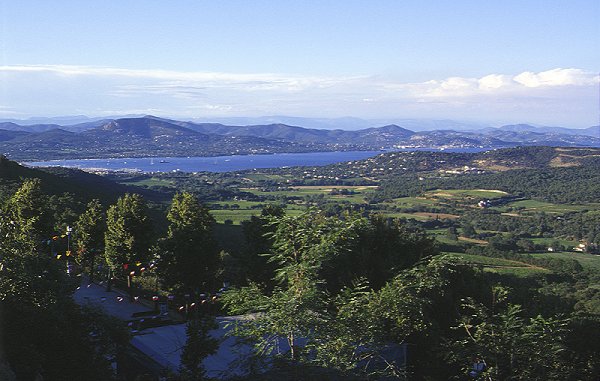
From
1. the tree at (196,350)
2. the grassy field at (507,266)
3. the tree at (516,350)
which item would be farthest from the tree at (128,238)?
the grassy field at (507,266)

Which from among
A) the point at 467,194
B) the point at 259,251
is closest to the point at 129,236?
the point at 259,251

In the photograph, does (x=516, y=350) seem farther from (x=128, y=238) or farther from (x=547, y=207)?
(x=547, y=207)

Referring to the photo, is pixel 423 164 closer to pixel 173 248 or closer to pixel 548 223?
pixel 548 223

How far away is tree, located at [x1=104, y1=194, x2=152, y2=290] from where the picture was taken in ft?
55.0

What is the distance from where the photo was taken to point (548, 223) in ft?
201

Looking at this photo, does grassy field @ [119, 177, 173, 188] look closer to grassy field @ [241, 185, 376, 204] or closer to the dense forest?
grassy field @ [241, 185, 376, 204]

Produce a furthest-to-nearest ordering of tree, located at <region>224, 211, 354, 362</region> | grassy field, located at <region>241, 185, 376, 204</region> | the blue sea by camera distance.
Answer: the blue sea < grassy field, located at <region>241, 185, 376, 204</region> < tree, located at <region>224, 211, 354, 362</region>

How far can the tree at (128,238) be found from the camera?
55.0 feet

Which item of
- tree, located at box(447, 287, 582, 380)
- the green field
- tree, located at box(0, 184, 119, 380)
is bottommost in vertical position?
the green field

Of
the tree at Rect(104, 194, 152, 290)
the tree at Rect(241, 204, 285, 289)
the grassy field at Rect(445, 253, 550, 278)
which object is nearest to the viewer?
the tree at Rect(241, 204, 285, 289)

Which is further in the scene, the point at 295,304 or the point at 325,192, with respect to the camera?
the point at 325,192

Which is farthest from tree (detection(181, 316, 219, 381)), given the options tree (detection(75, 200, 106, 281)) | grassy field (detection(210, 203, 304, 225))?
grassy field (detection(210, 203, 304, 225))

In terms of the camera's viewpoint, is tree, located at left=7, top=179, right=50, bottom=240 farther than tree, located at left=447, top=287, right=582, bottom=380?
Yes

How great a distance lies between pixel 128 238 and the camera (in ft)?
55.5
